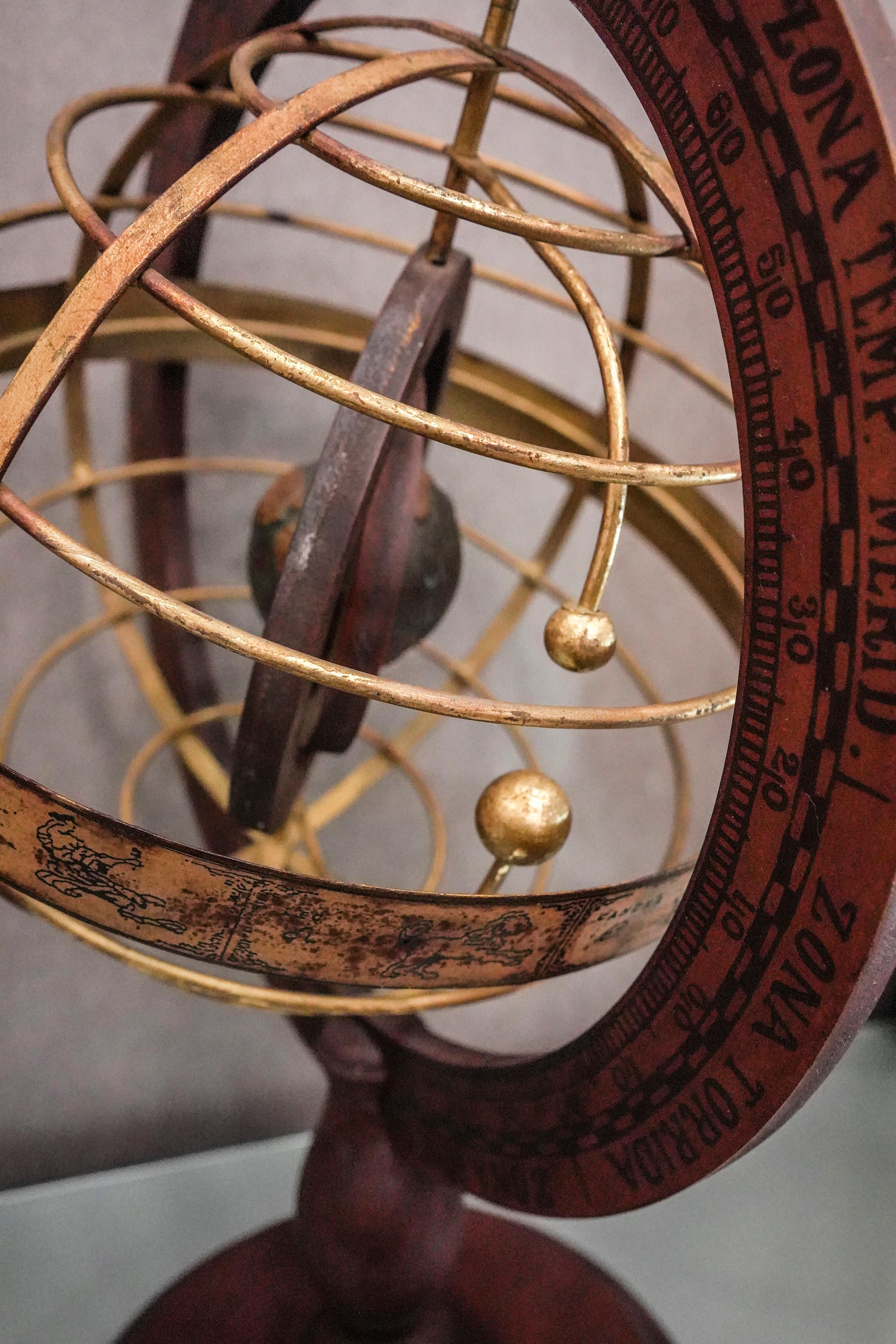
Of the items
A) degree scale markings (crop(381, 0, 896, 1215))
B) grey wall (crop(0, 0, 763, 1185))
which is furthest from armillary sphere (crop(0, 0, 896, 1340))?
grey wall (crop(0, 0, 763, 1185))

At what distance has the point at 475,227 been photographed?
0.88 m

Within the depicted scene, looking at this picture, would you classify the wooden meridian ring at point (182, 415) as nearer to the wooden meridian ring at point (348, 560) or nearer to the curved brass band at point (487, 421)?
the curved brass band at point (487, 421)

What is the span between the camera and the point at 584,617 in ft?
1.34

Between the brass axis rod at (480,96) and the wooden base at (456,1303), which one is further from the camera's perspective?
the wooden base at (456,1303)

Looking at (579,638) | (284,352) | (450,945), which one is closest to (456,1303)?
(450,945)

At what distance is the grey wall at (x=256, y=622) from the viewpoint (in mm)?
782

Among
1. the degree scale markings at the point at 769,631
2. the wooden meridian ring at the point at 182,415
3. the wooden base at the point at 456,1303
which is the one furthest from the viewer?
the wooden base at the point at 456,1303

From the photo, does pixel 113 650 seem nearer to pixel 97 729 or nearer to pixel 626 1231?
pixel 97 729

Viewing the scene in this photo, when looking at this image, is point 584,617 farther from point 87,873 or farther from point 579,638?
point 87,873

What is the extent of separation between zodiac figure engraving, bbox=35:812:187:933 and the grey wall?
0.49m

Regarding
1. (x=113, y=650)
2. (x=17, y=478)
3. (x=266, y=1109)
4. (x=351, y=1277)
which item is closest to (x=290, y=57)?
(x=17, y=478)

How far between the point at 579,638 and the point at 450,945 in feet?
0.43

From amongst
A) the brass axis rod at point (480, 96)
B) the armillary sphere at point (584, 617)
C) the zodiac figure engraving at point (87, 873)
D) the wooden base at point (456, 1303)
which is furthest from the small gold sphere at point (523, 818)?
the wooden base at point (456, 1303)

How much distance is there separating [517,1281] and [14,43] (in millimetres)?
949
